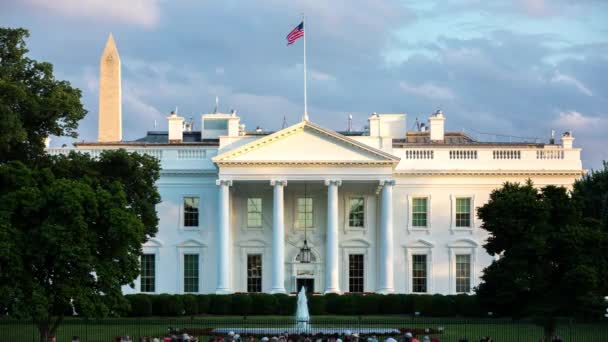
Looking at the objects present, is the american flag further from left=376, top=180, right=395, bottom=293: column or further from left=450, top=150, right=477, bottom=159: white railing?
left=450, top=150, right=477, bottom=159: white railing

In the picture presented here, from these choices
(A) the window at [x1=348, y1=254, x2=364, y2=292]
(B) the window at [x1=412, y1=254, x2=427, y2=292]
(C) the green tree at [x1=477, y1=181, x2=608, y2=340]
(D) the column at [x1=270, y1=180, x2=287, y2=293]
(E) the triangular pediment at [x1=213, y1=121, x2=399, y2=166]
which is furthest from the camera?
(A) the window at [x1=348, y1=254, x2=364, y2=292]

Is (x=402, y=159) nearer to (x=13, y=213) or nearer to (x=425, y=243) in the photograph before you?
(x=425, y=243)

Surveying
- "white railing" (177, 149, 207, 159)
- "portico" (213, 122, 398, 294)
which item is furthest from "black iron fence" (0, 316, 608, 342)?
"white railing" (177, 149, 207, 159)

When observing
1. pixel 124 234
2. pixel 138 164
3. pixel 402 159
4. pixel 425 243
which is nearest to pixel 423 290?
pixel 425 243

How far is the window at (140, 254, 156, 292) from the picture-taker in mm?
76750

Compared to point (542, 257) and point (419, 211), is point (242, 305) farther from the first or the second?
point (542, 257)

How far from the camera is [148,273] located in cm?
7706

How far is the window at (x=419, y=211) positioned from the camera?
255 ft

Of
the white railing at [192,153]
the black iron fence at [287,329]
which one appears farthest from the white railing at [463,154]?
the black iron fence at [287,329]

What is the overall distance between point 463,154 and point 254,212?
1217 centimetres

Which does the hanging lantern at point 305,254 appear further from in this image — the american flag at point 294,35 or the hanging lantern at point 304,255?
the american flag at point 294,35

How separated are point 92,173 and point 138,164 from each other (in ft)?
12.9

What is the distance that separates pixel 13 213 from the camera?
4831cm

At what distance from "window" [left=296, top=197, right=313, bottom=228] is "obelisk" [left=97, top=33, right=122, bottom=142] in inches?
908
